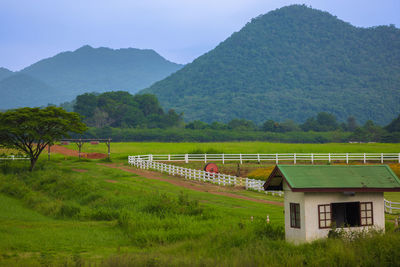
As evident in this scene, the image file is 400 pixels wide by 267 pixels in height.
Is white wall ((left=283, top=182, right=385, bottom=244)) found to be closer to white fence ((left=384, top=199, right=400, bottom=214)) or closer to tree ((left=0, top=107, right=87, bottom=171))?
white fence ((left=384, top=199, right=400, bottom=214))

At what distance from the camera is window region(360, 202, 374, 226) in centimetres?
2005

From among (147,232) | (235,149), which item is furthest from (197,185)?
(235,149)

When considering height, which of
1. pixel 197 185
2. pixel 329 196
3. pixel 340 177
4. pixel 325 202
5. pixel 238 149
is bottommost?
pixel 197 185

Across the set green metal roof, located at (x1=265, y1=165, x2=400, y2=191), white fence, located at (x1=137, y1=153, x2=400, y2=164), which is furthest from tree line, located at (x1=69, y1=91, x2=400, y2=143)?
green metal roof, located at (x1=265, y1=165, x2=400, y2=191)

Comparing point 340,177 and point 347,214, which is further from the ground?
point 340,177

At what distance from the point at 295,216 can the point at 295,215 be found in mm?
41

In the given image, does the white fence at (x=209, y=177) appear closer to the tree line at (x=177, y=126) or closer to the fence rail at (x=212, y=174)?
the fence rail at (x=212, y=174)

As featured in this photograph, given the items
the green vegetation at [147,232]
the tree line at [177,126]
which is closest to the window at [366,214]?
the green vegetation at [147,232]

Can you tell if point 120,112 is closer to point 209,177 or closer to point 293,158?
point 293,158

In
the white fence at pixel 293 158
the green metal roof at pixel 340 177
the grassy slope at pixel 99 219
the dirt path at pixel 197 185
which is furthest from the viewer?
the white fence at pixel 293 158

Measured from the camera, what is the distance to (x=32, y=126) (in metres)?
51.8

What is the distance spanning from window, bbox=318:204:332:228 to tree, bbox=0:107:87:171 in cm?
3777

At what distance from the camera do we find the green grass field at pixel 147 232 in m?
18.0

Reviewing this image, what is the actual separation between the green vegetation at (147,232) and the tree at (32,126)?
33.4 feet
